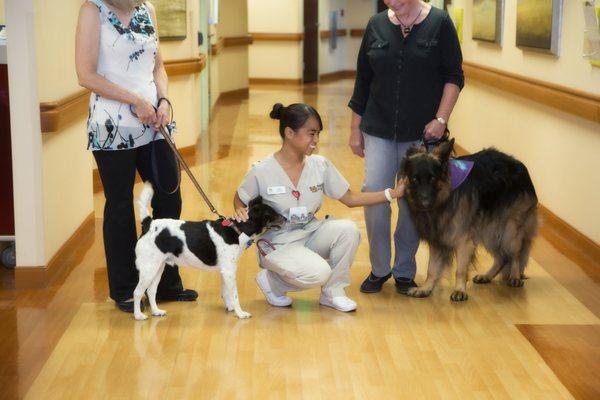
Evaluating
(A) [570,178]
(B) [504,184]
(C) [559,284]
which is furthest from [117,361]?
(A) [570,178]

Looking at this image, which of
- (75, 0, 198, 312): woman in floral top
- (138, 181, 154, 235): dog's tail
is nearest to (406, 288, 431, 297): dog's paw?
(75, 0, 198, 312): woman in floral top

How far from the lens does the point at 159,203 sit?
436 centimetres

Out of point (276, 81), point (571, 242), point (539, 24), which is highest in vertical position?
point (539, 24)

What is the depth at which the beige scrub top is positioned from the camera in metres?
4.22

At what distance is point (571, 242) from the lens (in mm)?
5660

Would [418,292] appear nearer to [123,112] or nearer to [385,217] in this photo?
[385,217]

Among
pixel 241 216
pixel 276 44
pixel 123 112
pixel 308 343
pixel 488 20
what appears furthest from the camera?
pixel 276 44

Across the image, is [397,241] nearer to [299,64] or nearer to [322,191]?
[322,191]

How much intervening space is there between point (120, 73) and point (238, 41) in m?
12.3

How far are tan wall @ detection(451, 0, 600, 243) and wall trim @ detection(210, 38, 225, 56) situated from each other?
5700 millimetres

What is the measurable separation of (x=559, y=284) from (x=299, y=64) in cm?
1373

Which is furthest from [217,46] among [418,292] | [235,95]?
[418,292]

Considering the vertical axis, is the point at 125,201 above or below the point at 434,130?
below

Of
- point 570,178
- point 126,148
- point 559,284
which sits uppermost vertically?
point 126,148
